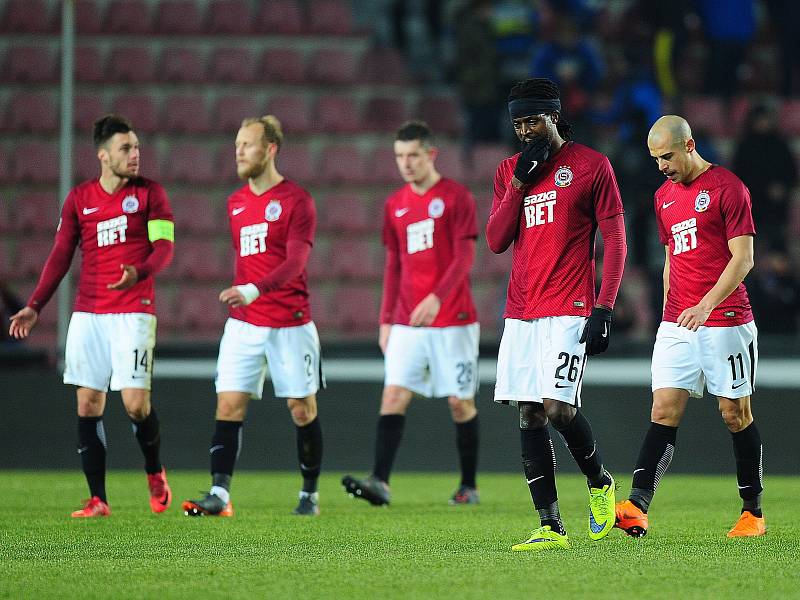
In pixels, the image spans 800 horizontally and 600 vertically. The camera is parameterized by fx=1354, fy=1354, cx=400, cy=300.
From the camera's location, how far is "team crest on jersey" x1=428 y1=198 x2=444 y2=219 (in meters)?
7.52

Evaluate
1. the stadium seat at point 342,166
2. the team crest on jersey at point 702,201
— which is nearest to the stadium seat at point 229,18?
the stadium seat at point 342,166

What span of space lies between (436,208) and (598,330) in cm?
264

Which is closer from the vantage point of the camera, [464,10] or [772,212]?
[772,212]

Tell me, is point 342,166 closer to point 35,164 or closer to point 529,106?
point 35,164

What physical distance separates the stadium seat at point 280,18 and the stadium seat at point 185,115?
1.38m

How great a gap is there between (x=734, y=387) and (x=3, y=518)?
3.44m

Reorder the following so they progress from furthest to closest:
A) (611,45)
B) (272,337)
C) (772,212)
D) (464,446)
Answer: (611,45) → (772,212) → (464,446) → (272,337)

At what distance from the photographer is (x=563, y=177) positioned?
17.1 feet

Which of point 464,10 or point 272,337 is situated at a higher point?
point 464,10

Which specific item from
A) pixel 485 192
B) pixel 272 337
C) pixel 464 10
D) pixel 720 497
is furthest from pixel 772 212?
pixel 272 337

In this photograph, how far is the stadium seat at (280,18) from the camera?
15.1 metres

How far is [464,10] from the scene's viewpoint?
1373 cm

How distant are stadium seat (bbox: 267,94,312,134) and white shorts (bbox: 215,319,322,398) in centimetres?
736

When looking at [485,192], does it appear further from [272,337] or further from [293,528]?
[293,528]
